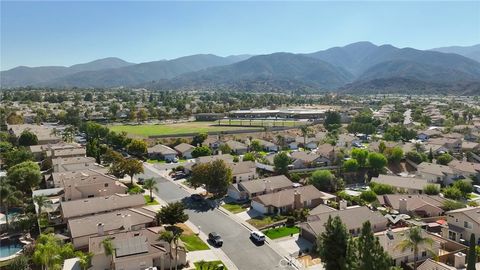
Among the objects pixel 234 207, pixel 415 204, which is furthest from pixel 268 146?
pixel 415 204

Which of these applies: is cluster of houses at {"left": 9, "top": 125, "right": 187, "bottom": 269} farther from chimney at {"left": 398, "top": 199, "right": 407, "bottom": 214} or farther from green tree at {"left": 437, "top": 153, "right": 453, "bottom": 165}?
green tree at {"left": 437, "top": 153, "right": 453, "bottom": 165}

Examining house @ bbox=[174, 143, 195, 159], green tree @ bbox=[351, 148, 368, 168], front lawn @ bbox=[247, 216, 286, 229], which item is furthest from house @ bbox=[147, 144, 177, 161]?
front lawn @ bbox=[247, 216, 286, 229]

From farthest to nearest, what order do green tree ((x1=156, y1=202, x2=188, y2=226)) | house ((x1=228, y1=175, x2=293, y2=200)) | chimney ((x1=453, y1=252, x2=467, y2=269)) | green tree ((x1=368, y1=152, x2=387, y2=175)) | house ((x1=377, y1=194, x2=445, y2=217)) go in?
green tree ((x1=368, y1=152, x2=387, y2=175))
house ((x1=228, y1=175, x2=293, y2=200))
house ((x1=377, y1=194, x2=445, y2=217))
green tree ((x1=156, y1=202, x2=188, y2=226))
chimney ((x1=453, y1=252, x2=467, y2=269))

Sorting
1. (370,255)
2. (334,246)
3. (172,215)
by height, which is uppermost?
(370,255)

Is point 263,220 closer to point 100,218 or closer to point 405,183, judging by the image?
point 100,218

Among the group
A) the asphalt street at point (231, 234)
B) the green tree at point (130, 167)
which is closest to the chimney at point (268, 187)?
the asphalt street at point (231, 234)
